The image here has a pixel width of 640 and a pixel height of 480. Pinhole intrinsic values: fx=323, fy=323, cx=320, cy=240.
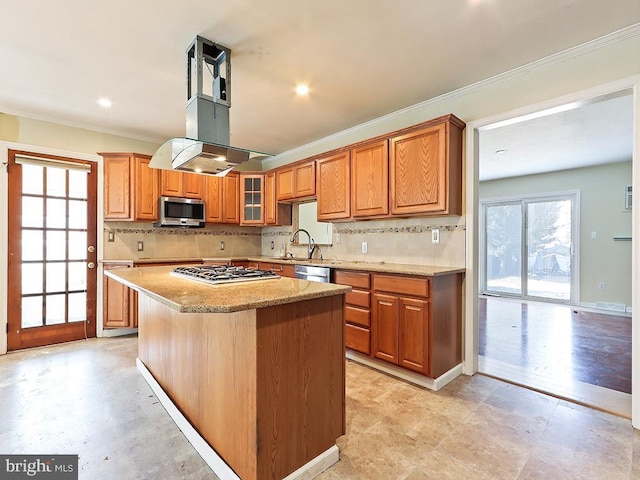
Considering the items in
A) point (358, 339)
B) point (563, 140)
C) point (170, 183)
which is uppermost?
point (563, 140)

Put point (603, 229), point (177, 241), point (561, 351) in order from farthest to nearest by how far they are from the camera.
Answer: point (603, 229)
point (177, 241)
point (561, 351)

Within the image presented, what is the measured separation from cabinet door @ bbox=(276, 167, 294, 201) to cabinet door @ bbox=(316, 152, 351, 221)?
57 cm

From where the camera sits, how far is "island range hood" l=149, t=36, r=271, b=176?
2.22 metres

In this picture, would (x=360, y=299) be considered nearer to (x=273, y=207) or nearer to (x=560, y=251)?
(x=273, y=207)

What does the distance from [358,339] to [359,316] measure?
0.22m

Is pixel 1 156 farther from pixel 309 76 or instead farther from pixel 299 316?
pixel 299 316

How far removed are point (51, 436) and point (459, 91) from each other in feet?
12.9

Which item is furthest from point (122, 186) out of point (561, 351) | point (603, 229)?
point (603, 229)

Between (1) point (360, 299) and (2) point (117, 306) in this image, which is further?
(2) point (117, 306)

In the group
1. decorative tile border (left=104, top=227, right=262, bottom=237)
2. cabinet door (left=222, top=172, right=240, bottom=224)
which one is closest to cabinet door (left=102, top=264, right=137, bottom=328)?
decorative tile border (left=104, top=227, right=262, bottom=237)

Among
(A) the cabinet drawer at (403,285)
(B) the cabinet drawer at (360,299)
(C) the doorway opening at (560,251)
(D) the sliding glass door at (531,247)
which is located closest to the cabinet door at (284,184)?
(B) the cabinet drawer at (360,299)

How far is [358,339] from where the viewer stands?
9.89ft

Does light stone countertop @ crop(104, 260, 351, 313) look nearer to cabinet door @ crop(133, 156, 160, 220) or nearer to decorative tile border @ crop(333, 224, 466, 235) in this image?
decorative tile border @ crop(333, 224, 466, 235)

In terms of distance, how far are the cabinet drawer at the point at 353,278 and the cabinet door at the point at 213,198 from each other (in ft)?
7.56
